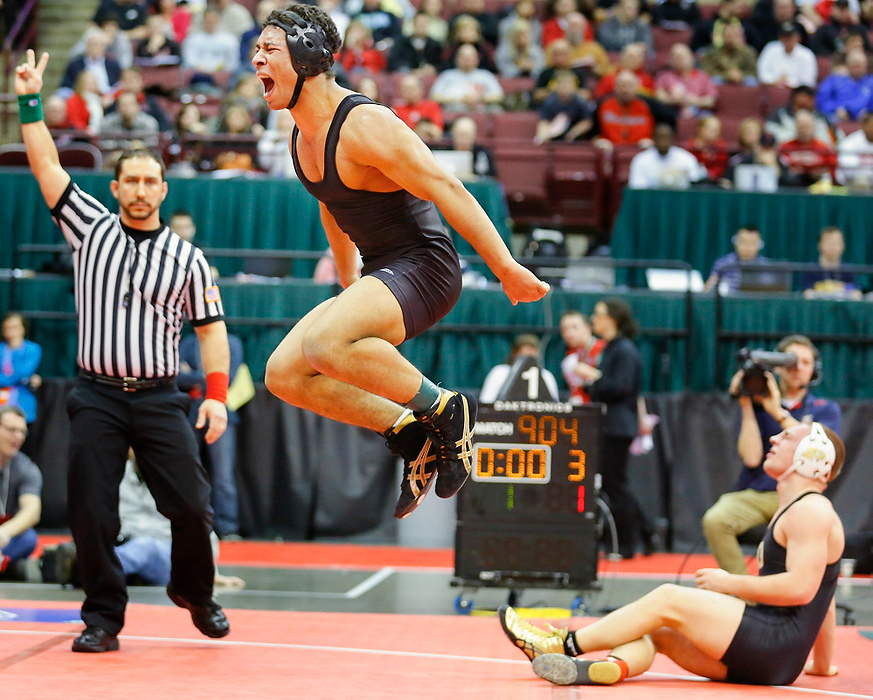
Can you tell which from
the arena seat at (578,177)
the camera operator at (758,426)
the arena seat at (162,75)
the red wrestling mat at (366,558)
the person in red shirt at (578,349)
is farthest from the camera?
the arena seat at (162,75)

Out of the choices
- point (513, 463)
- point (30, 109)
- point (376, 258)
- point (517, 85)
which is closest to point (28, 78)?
point (30, 109)

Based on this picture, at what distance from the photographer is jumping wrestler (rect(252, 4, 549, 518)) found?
11.3 ft

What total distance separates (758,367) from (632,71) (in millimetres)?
6055

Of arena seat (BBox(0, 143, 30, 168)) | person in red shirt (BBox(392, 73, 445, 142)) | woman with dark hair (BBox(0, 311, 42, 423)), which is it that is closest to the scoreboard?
woman with dark hair (BBox(0, 311, 42, 423))

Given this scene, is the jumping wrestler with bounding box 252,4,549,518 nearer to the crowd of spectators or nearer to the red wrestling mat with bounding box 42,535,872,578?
the red wrestling mat with bounding box 42,535,872,578

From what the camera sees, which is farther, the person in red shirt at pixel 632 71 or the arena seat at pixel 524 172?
the person in red shirt at pixel 632 71

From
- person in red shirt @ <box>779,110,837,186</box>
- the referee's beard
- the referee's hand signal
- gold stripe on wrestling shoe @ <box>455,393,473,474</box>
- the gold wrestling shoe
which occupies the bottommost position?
the gold wrestling shoe

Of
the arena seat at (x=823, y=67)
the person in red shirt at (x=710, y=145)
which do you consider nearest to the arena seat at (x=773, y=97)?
the arena seat at (x=823, y=67)

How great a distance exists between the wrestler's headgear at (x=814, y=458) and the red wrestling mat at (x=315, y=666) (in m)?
0.83

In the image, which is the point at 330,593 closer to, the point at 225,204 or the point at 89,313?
the point at 89,313

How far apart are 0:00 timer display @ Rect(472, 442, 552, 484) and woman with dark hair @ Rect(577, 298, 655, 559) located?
1.93m

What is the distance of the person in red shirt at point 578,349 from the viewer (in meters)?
8.15

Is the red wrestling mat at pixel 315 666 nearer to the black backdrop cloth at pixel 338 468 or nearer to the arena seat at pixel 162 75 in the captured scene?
the black backdrop cloth at pixel 338 468

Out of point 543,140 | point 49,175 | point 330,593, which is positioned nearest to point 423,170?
point 49,175
